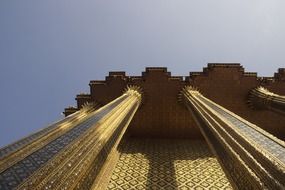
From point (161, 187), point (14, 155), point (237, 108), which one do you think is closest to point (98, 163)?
point (14, 155)

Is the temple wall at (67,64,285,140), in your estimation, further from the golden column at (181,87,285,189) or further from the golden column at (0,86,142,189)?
the golden column at (0,86,142,189)

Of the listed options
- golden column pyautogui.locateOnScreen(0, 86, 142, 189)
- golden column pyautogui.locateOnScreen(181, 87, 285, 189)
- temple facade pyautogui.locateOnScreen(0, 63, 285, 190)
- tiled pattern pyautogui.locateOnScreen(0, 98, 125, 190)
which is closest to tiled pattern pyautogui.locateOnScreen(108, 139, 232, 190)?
temple facade pyautogui.locateOnScreen(0, 63, 285, 190)

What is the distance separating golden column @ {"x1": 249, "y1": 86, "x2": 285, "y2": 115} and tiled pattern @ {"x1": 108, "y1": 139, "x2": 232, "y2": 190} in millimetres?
1617

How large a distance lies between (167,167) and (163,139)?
2.59 m

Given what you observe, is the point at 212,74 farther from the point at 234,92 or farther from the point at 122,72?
the point at 122,72

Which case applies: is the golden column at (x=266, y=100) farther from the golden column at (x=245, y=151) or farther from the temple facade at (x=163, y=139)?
the golden column at (x=245, y=151)

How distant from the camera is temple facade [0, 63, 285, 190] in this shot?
3.35 metres

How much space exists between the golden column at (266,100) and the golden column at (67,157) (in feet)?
12.8

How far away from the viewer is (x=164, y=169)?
25.5 ft

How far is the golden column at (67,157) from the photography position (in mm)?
2918

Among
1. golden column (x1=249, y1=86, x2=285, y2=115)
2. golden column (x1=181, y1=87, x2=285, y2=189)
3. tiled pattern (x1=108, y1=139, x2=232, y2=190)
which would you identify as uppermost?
golden column (x1=249, y1=86, x2=285, y2=115)

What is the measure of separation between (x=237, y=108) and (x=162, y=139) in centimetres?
209

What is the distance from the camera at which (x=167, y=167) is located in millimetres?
7918

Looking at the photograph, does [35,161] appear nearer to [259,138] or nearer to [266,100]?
[259,138]
